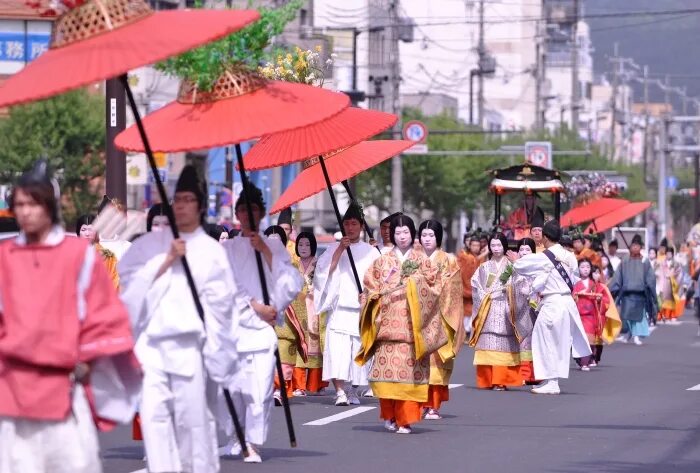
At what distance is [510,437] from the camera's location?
14016mm

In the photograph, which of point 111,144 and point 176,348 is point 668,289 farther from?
point 176,348

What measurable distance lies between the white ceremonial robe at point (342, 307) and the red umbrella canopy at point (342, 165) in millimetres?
1203

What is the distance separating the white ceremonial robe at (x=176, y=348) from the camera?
30.5ft

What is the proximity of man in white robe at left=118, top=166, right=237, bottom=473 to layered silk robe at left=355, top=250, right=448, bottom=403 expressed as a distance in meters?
4.94

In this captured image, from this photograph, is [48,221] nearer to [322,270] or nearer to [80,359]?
[80,359]

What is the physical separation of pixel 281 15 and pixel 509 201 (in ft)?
227

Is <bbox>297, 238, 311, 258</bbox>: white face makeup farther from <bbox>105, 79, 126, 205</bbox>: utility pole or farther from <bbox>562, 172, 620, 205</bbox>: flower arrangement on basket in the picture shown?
<bbox>562, 172, 620, 205</bbox>: flower arrangement on basket

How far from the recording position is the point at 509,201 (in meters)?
79.3

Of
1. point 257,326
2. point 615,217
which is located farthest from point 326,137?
point 615,217

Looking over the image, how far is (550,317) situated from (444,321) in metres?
3.99

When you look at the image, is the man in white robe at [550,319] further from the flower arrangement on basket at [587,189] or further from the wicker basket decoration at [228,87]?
the flower arrangement on basket at [587,189]

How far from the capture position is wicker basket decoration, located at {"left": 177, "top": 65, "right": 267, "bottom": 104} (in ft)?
33.7

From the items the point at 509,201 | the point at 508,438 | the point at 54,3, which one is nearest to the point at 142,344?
the point at 54,3

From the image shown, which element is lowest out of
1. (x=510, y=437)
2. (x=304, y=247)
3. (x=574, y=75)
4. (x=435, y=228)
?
(x=510, y=437)
